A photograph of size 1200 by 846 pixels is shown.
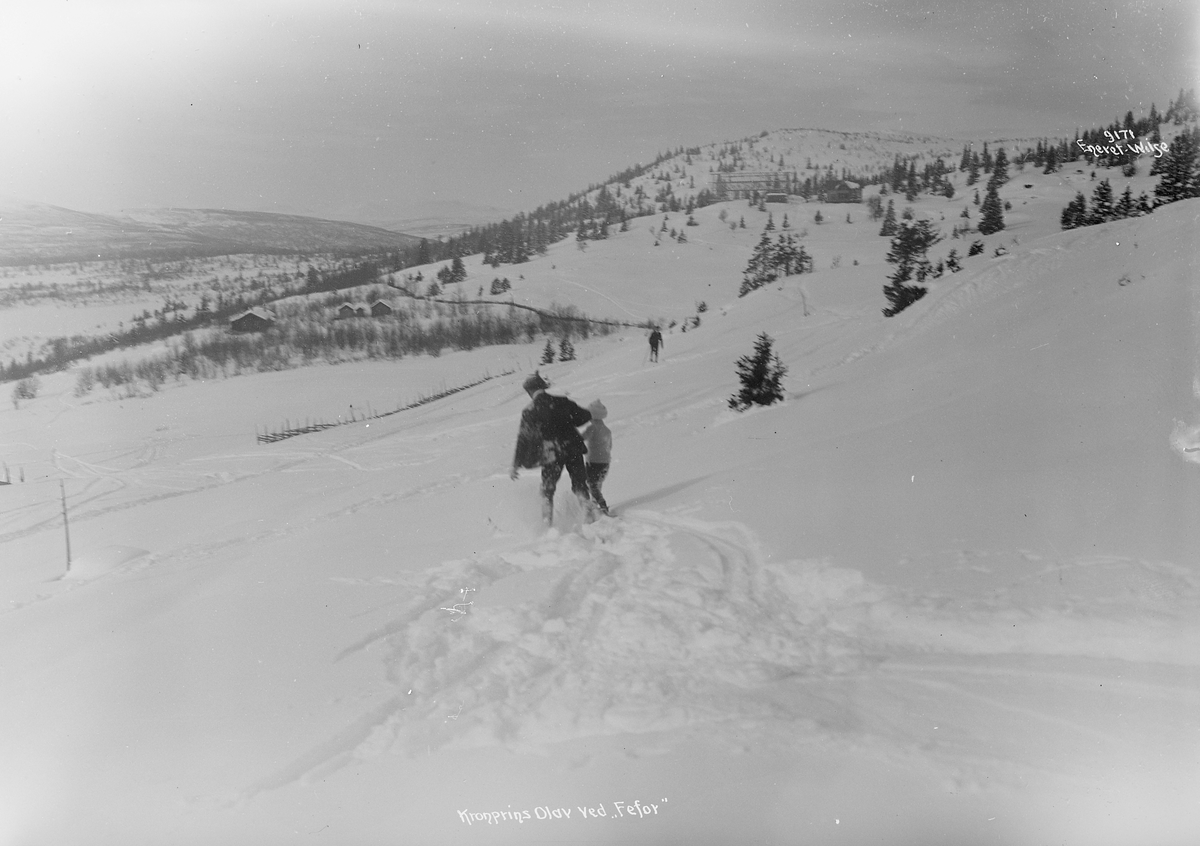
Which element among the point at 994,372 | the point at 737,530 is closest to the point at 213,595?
the point at 737,530

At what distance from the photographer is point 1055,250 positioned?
10.8 feet

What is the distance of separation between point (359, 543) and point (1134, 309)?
3663mm

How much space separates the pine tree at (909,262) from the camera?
339 cm

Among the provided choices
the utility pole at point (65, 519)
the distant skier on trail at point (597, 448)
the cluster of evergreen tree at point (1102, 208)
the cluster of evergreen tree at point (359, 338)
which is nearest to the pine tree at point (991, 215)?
the cluster of evergreen tree at point (1102, 208)

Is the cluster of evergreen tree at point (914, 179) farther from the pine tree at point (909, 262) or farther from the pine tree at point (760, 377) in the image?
the pine tree at point (760, 377)

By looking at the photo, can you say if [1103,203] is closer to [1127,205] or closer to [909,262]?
[1127,205]

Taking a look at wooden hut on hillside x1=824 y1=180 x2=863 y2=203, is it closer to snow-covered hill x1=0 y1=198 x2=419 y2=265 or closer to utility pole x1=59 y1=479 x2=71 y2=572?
snow-covered hill x1=0 y1=198 x2=419 y2=265

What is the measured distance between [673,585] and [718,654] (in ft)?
1.14

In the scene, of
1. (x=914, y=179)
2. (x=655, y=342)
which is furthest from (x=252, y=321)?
(x=914, y=179)

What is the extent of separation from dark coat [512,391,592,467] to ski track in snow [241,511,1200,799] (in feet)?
2.26

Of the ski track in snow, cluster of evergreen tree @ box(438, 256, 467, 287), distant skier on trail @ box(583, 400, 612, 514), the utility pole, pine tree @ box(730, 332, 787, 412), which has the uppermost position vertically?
cluster of evergreen tree @ box(438, 256, 467, 287)

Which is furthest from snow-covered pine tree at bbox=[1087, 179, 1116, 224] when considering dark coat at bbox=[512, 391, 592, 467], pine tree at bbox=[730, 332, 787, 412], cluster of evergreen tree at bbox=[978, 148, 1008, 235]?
dark coat at bbox=[512, 391, 592, 467]

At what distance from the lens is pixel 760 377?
3.57 meters

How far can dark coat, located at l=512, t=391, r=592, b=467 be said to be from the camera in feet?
10.7
